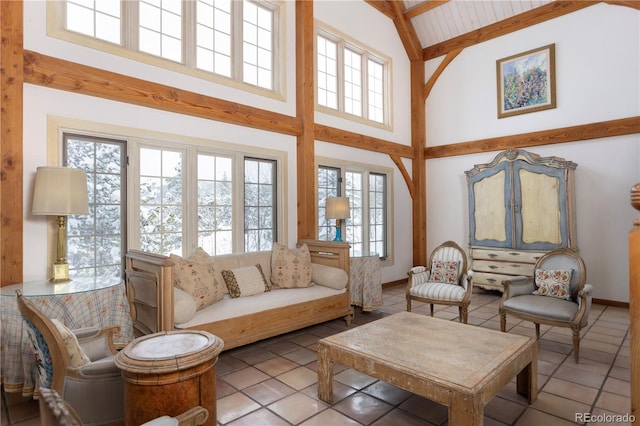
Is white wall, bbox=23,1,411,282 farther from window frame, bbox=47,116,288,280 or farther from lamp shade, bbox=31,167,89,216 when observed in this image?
lamp shade, bbox=31,167,89,216

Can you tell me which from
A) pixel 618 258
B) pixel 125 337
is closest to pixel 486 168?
pixel 618 258

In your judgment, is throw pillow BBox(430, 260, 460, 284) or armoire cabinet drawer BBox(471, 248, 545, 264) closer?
throw pillow BBox(430, 260, 460, 284)

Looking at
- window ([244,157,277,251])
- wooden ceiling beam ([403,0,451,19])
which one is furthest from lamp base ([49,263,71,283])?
wooden ceiling beam ([403,0,451,19])

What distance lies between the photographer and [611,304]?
498 cm

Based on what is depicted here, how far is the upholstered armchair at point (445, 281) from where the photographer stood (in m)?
3.83

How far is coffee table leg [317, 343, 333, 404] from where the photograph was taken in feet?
7.97

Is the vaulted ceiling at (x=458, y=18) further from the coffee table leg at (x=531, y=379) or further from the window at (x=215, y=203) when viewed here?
the coffee table leg at (x=531, y=379)

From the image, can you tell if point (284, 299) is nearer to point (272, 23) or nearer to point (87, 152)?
point (87, 152)

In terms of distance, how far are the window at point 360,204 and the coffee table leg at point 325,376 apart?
9.25ft

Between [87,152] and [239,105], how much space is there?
1.73 m

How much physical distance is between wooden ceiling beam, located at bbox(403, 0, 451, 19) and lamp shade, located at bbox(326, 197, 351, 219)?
13.2 ft

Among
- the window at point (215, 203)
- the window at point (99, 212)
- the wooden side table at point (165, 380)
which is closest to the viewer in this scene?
the wooden side table at point (165, 380)

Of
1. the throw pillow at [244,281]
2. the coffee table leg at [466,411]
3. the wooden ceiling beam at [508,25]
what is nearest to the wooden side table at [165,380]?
the coffee table leg at [466,411]

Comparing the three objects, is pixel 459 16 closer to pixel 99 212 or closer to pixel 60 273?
pixel 99 212
